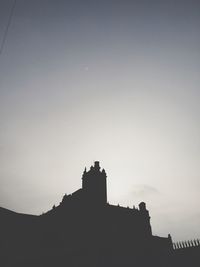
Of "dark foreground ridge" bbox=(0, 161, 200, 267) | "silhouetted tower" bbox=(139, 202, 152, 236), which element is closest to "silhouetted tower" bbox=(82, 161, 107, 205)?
"dark foreground ridge" bbox=(0, 161, 200, 267)

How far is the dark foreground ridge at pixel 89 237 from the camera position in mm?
18734

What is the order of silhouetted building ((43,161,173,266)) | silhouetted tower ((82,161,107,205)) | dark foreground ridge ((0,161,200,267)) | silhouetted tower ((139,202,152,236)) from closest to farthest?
dark foreground ridge ((0,161,200,267)) → silhouetted building ((43,161,173,266)) → silhouetted tower ((82,161,107,205)) → silhouetted tower ((139,202,152,236))

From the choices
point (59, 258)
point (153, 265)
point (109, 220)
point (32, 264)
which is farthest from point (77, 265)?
point (109, 220)

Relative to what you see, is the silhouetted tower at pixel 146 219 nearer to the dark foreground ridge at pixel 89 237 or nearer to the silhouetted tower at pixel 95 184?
the dark foreground ridge at pixel 89 237

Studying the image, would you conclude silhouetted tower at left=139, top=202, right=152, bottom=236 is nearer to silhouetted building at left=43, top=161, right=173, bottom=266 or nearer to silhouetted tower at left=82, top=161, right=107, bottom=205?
silhouetted building at left=43, top=161, right=173, bottom=266

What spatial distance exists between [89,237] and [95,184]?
10718 mm

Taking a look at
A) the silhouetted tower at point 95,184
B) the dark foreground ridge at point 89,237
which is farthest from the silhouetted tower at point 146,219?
the silhouetted tower at point 95,184

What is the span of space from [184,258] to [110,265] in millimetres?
6350

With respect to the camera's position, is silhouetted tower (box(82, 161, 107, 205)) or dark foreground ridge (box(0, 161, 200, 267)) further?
silhouetted tower (box(82, 161, 107, 205))

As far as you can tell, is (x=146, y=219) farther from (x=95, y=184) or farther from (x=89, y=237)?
(x=89, y=237)

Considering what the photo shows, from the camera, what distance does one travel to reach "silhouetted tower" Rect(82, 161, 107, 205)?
38825 mm

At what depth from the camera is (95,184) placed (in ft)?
133

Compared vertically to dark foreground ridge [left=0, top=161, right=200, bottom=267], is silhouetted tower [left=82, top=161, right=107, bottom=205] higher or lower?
higher

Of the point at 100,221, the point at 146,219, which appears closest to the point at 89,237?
the point at 100,221
